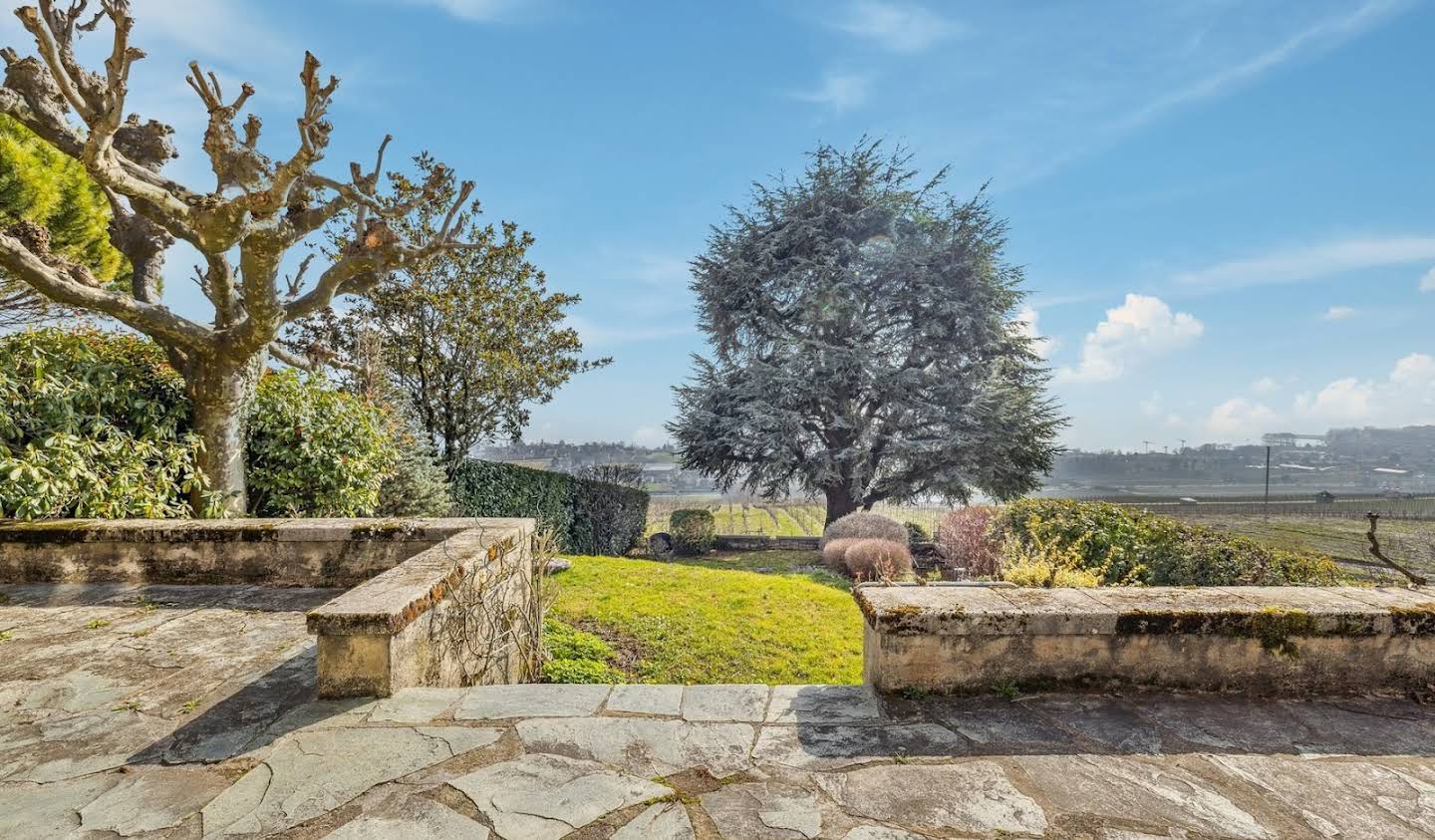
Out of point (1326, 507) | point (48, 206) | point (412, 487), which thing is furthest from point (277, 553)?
point (1326, 507)

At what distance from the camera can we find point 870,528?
13.7 m

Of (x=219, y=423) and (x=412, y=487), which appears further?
(x=412, y=487)

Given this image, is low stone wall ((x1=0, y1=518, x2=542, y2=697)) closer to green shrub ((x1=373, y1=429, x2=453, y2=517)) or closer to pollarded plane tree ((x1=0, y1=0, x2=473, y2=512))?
pollarded plane tree ((x1=0, y1=0, x2=473, y2=512))

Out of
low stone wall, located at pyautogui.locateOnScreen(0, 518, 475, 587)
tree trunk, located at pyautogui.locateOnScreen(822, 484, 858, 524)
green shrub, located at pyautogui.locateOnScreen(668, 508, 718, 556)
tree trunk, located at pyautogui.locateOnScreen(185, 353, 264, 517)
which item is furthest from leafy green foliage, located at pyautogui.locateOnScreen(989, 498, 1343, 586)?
green shrub, located at pyautogui.locateOnScreen(668, 508, 718, 556)

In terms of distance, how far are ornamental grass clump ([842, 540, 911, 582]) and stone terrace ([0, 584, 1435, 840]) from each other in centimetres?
862

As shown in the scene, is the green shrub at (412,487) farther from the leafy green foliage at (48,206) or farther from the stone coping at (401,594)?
the leafy green foliage at (48,206)

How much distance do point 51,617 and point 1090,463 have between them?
1216 inches

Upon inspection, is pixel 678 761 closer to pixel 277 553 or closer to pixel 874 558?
pixel 277 553

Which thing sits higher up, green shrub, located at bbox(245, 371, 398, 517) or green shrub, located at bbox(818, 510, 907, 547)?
green shrub, located at bbox(245, 371, 398, 517)

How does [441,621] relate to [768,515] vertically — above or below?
above

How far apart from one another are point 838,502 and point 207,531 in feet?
51.6

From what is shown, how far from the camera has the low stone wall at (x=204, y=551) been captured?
4.69 meters

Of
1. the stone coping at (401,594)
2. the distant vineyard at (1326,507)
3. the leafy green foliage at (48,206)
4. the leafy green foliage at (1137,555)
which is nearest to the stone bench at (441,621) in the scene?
the stone coping at (401,594)

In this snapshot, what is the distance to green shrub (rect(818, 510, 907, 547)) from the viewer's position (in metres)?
13.5
